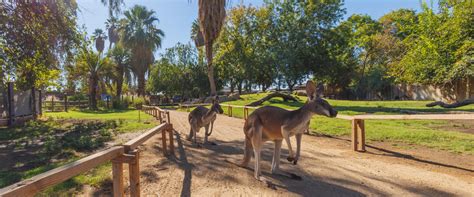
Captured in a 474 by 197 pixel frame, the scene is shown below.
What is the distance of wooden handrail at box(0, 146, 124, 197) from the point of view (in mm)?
1713

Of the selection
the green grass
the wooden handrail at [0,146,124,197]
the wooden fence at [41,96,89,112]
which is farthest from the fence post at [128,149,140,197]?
the wooden fence at [41,96,89,112]

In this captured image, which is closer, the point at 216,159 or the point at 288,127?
the point at 288,127

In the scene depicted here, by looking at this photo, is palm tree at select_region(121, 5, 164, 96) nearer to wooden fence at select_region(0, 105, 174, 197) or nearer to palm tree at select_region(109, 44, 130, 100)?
palm tree at select_region(109, 44, 130, 100)

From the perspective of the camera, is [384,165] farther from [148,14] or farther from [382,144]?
[148,14]

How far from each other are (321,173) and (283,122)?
1.48m

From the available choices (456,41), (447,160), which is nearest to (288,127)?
(447,160)

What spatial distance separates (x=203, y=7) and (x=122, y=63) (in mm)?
28486

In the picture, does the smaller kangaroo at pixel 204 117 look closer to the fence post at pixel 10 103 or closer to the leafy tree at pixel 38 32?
the leafy tree at pixel 38 32

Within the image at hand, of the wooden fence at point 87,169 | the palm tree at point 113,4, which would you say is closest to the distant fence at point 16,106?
the palm tree at point 113,4

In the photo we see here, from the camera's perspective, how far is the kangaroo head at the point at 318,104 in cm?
400

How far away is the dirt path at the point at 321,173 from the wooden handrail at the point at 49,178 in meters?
1.75

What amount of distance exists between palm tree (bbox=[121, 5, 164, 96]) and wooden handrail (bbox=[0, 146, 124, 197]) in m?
33.0

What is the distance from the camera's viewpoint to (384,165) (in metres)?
5.35

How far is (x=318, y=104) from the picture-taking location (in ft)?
13.3
